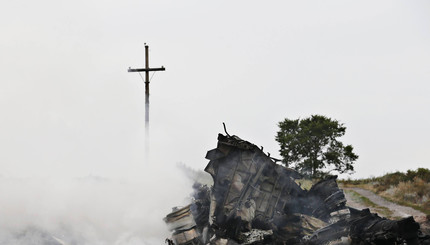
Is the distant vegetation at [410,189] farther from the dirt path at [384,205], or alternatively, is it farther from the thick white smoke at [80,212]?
the thick white smoke at [80,212]

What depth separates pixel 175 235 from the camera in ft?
43.4

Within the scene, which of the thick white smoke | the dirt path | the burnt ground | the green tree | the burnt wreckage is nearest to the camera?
the burnt wreckage

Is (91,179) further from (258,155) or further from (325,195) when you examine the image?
(325,195)

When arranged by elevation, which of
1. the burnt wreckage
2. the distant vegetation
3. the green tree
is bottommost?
the burnt wreckage

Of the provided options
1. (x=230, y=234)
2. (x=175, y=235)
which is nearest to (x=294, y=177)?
(x=230, y=234)

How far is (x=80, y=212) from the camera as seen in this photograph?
14703 millimetres

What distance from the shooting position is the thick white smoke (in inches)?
514

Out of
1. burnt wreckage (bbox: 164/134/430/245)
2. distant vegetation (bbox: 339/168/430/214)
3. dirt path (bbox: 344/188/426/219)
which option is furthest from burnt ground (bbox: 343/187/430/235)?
burnt wreckage (bbox: 164/134/430/245)

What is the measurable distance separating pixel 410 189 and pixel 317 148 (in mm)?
13067

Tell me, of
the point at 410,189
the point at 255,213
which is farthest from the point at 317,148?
the point at 255,213

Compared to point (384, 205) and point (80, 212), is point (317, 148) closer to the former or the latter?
point (384, 205)

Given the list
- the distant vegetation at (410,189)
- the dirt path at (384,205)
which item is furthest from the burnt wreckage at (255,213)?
the distant vegetation at (410,189)

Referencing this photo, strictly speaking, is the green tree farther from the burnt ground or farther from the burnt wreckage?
the burnt wreckage

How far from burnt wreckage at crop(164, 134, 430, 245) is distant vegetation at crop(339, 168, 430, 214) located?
10.3m
